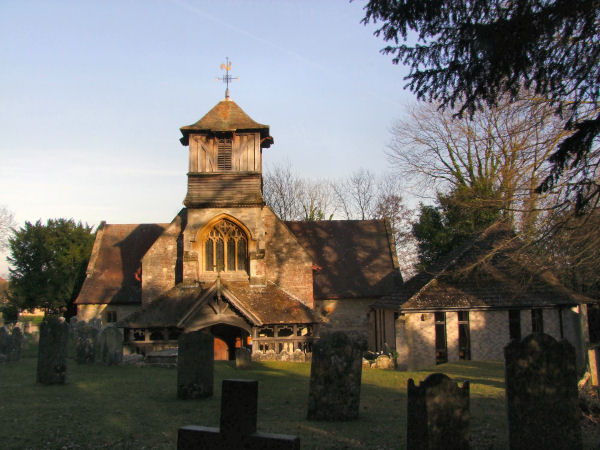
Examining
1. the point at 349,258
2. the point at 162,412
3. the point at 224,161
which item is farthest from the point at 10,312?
the point at 162,412

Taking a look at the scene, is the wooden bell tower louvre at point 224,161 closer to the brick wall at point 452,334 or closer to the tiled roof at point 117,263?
the tiled roof at point 117,263

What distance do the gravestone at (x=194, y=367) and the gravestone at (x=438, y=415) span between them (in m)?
5.98

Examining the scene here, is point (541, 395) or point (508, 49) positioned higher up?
point (508, 49)

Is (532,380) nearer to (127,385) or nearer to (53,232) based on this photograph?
(127,385)

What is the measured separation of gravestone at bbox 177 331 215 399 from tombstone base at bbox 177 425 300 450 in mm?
6832

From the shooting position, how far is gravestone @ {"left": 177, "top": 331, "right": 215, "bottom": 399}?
12367mm

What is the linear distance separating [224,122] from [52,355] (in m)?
15.1

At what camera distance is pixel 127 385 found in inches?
588

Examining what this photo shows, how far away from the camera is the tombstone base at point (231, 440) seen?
17.4ft

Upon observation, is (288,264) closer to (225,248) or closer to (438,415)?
(225,248)

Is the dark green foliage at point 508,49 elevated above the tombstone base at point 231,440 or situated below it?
above

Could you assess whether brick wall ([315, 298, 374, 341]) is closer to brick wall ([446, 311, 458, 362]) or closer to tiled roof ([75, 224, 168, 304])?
brick wall ([446, 311, 458, 362])

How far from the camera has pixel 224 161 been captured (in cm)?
2659

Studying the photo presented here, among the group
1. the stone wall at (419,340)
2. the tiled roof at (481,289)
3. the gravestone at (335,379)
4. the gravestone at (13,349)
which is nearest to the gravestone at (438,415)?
the gravestone at (335,379)
